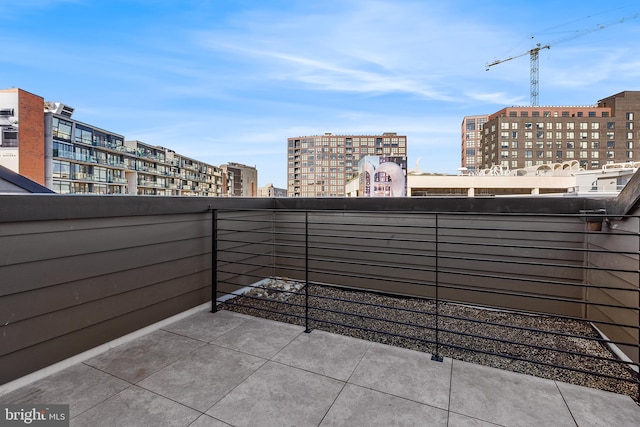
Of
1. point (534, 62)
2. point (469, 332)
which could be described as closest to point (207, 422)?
point (469, 332)

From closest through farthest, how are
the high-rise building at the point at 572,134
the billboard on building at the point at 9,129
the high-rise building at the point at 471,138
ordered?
the billboard on building at the point at 9,129
the high-rise building at the point at 572,134
the high-rise building at the point at 471,138

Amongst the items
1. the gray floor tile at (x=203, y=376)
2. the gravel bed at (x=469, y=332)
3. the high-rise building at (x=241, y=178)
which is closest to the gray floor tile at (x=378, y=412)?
the gravel bed at (x=469, y=332)

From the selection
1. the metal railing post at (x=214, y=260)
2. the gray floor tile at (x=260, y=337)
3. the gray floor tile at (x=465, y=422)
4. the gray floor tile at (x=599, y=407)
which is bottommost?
the gray floor tile at (x=260, y=337)

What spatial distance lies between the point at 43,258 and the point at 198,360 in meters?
1.32

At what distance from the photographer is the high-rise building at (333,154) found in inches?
3396

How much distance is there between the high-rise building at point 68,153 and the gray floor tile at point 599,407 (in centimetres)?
3315

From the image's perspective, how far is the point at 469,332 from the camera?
10.0 feet

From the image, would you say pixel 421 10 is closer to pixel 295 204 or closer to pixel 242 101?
pixel 295 204

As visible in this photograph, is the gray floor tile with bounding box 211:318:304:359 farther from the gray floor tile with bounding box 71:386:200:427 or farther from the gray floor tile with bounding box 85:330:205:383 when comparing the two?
the gray floor tile with bounding box 71:386:200:427

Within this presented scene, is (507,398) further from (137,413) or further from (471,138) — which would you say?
(471,138)

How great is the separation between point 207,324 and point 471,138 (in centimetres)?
9357

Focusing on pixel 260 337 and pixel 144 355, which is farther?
pixel 260 337

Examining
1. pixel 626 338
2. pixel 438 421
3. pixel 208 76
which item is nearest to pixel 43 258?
pixel 438 421

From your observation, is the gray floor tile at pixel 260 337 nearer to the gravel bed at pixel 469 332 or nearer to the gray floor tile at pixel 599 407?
the gravel bed at pixel 469 332
